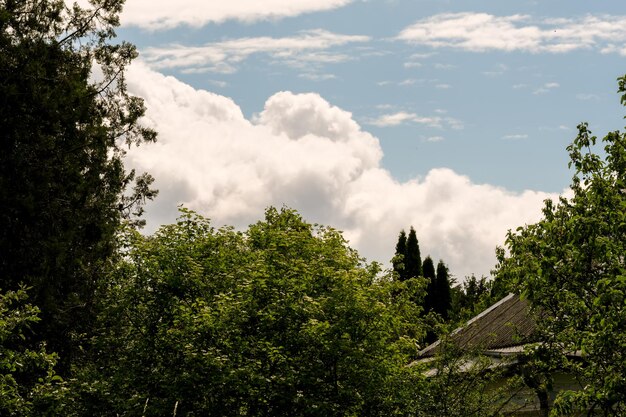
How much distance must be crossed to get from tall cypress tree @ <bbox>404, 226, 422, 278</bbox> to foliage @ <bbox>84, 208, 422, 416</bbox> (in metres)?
35.5

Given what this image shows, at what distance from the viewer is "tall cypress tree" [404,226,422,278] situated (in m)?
57.1

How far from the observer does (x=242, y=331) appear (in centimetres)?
1852

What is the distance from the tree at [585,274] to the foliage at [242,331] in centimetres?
406

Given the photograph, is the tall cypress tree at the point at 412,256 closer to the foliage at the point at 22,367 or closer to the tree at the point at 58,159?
the tree at the point at 58,159

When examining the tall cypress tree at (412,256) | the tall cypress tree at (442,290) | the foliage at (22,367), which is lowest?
the foliage at (22,367)

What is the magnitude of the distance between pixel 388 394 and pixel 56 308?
551 inches

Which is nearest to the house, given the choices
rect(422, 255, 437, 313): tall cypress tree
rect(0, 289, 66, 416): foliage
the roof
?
the roof

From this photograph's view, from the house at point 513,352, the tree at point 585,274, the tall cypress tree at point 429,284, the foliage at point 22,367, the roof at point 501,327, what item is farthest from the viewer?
the tall cypress tree at point 429,284

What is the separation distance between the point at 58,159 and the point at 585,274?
67.7 ft

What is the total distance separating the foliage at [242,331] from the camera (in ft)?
58.2

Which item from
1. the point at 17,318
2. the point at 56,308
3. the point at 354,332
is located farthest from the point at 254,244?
the point at 56,308

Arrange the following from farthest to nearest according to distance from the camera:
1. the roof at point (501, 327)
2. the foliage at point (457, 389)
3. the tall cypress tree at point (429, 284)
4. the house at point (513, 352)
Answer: the tall cypress tree at point (429, 284), the roof at point (501, 327), the foliage at point (457, 389), the house at point (513, 352)

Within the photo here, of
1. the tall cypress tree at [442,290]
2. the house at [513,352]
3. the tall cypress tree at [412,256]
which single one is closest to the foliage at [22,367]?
the house at [513,352]

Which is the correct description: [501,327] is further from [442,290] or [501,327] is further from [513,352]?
[442,290]
